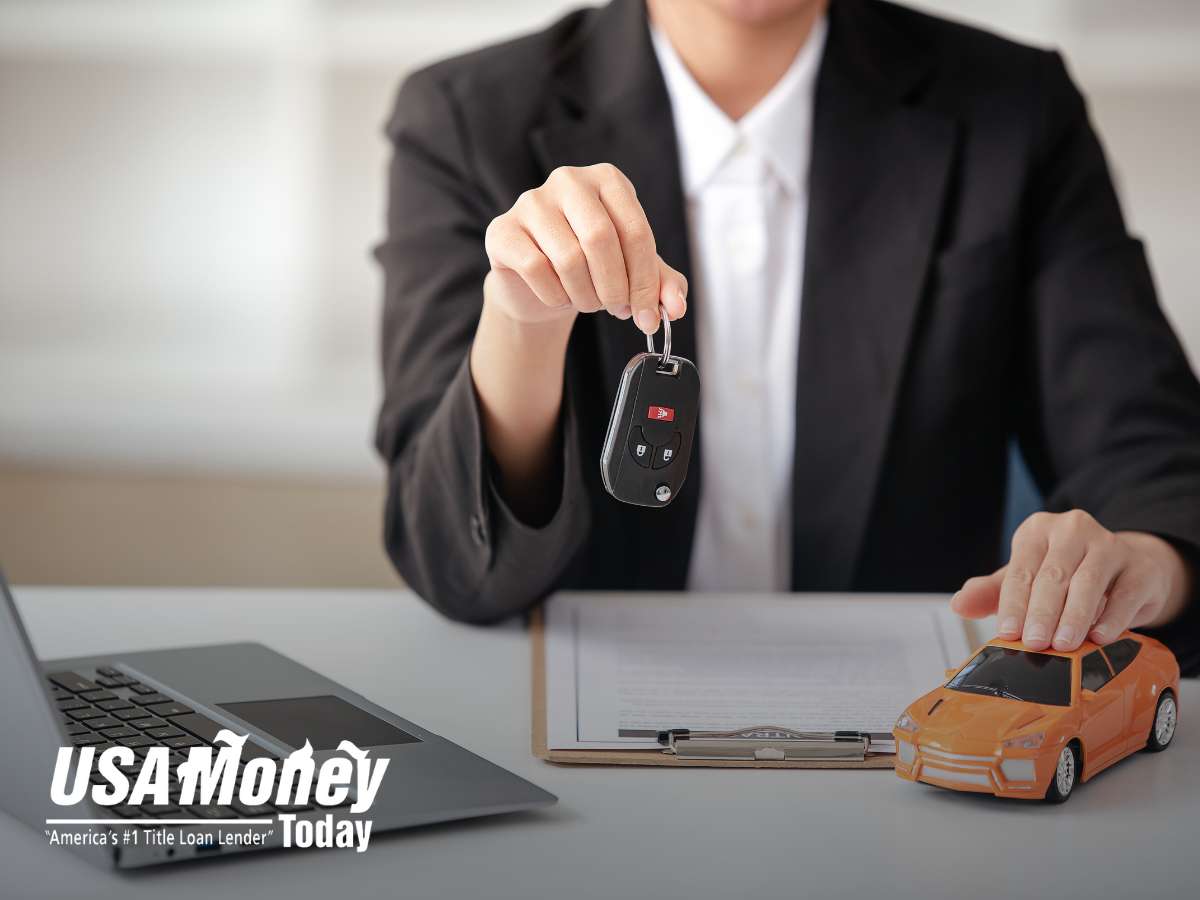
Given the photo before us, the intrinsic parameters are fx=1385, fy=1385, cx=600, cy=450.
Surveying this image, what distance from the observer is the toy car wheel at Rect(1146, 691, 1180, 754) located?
0.78 m

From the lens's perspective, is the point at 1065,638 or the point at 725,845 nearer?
the point at 725,845

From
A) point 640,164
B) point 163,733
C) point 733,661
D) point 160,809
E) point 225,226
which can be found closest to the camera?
point 160,809

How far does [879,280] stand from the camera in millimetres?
1334

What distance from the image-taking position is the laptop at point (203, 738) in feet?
1.95

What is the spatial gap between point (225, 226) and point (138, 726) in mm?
1792

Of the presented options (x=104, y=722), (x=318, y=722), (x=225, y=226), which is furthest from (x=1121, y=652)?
(x=225, y=226)

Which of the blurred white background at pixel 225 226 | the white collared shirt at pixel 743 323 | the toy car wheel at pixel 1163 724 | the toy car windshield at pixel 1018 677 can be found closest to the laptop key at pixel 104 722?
the toy car windshield at pixel 1018 677

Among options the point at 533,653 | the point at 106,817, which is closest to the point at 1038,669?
the point at 533,653

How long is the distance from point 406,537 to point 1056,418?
0.63m

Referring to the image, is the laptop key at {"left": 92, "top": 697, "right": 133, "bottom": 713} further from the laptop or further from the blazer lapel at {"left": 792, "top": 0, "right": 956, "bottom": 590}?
the blazer lapel at {"left": 792, "top": 0, "right": 956, "bottom": 590}

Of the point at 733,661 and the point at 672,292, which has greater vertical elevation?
the point at 672,292

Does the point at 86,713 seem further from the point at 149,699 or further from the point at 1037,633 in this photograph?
the point at 1037,633

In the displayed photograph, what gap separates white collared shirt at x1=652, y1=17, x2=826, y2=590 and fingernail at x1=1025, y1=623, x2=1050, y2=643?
576mm

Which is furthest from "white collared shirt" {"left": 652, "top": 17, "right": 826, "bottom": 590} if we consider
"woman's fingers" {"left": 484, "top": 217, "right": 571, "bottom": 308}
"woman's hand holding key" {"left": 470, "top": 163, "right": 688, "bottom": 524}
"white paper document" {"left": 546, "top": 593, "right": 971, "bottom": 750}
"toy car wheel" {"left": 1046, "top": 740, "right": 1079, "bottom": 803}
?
"toy car wheel" {"left": 1046, "top": 740, "right": 1079, "bottom": 803}
